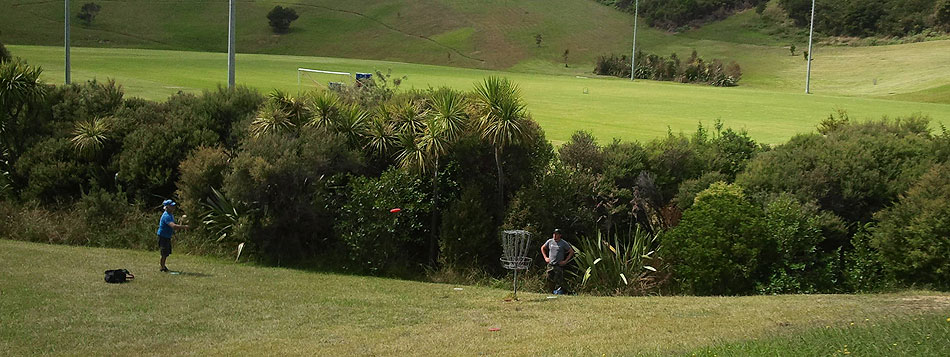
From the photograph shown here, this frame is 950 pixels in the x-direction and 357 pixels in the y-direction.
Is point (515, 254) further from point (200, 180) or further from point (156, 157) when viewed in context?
point (156, 157)

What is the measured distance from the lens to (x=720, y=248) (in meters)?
19.7

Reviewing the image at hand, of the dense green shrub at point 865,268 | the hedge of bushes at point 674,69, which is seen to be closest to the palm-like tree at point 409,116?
the dense green shrub at point 865,268

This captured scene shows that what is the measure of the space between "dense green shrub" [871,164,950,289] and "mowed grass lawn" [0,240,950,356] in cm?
171

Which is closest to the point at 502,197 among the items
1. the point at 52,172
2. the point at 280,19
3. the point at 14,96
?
the point at 52,172

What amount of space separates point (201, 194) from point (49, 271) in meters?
6.21

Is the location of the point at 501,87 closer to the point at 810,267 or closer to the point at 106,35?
the point at 810,267

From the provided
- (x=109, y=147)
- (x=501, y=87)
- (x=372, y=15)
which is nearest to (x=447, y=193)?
(x=501, y=87)

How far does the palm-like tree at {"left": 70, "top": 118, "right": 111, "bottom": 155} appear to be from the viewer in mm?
26203

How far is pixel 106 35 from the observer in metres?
94.2

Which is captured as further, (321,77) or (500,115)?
(321,77)

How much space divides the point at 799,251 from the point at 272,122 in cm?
1283

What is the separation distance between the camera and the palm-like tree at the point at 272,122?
24125mm

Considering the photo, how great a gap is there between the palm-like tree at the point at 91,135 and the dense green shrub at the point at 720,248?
1562cm

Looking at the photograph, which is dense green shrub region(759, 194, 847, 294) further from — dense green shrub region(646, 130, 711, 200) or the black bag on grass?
the black bag on grass
